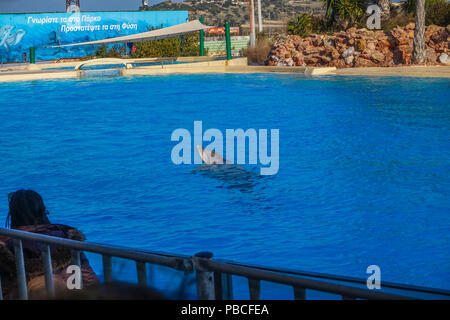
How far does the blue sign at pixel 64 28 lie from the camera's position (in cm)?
3198

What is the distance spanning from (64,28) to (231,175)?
27.7 m

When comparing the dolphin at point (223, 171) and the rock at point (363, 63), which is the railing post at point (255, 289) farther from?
the rock at point (363, 63)

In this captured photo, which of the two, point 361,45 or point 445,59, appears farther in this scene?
point 361,45

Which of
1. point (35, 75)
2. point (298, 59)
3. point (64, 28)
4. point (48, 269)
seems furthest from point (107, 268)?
point (64, 28)

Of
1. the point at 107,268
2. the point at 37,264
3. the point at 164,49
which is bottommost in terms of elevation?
the point at 37,264

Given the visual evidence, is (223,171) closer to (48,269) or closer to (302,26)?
(48,269)

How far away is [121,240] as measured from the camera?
265 inches

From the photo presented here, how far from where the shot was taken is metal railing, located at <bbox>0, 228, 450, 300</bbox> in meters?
1.83

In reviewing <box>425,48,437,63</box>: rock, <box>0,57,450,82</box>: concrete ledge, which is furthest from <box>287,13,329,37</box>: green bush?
<box>425,48,437,63</box>: rock

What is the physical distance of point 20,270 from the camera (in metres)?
2.73

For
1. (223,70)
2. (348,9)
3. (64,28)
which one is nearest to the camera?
(223,70)

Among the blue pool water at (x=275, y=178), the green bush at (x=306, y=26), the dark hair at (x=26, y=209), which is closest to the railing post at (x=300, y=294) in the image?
the dark hair at (x=26, y=209)

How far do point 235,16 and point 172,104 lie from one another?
66992 millimetres

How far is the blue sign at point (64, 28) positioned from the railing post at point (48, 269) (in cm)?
2954
